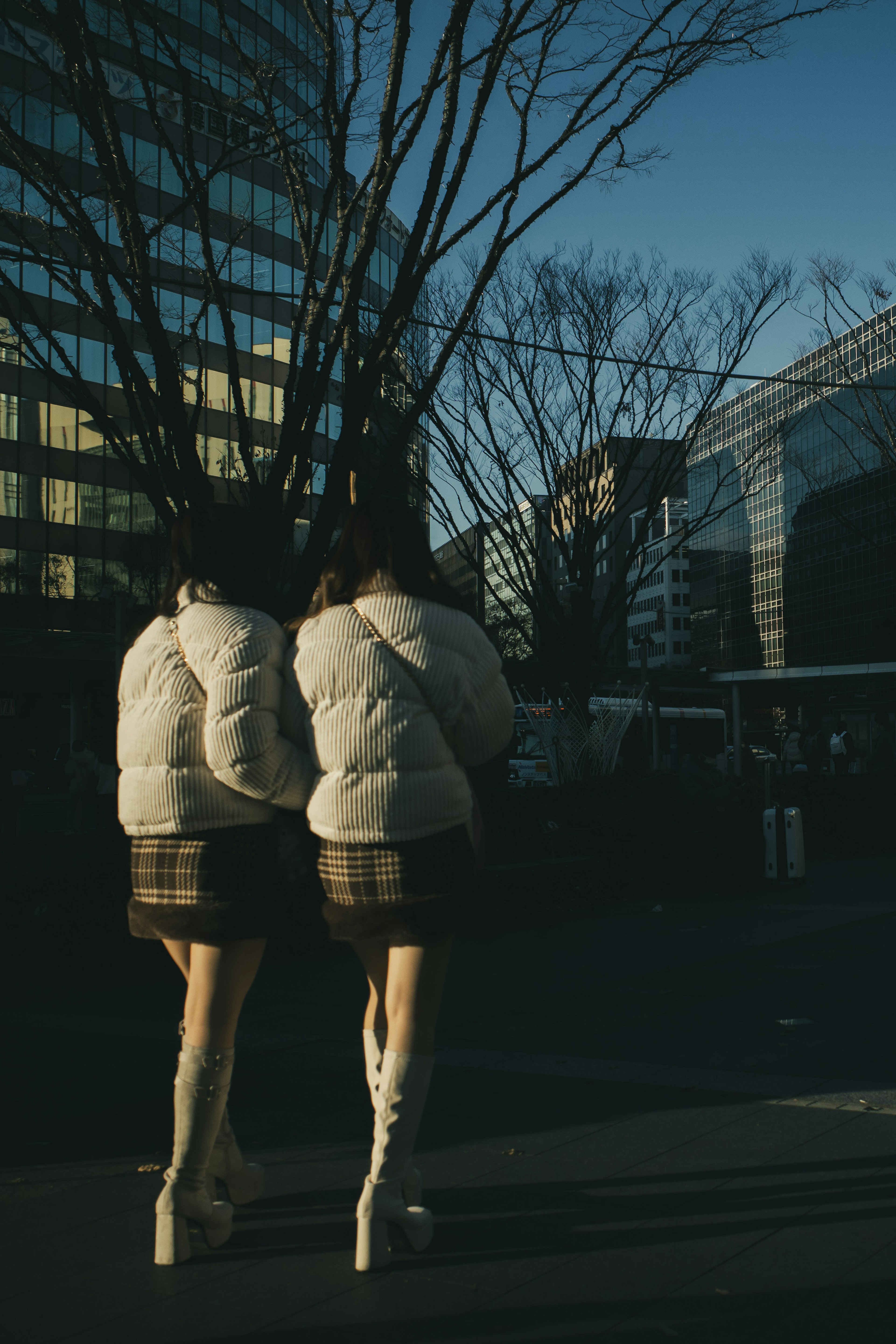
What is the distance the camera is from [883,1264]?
2.96 m

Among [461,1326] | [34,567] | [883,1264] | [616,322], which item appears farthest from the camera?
[34,567]

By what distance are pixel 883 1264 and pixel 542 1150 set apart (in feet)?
3.93

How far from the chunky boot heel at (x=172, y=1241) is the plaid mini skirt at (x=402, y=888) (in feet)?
2.66

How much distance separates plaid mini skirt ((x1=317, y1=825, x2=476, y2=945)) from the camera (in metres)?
3.02

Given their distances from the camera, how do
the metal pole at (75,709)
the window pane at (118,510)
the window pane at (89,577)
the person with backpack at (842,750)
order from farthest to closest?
the window pane at (118,510) → the window pane at (89,577) → the metal pole at (75,709) → the person with backpack at (842,750)

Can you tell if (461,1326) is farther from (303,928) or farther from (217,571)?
(303,928)

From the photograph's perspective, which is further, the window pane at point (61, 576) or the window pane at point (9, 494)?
the window pane at point (61, 576)

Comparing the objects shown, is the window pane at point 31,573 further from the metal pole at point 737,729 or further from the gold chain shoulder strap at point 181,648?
the gold chain shoulder strap at point 181,648

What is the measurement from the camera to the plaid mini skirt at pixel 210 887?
3.09m

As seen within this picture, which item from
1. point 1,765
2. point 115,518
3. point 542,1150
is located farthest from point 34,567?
point 542,1150

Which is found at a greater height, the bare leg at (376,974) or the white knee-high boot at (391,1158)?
the bare leg at (376,974)

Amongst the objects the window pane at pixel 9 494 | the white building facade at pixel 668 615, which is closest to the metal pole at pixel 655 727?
the window pane at pixel 9 494

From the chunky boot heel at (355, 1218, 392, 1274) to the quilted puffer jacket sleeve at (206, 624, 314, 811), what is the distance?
→ 102 cm

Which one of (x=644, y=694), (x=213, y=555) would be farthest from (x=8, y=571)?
(x=213, y=555)
